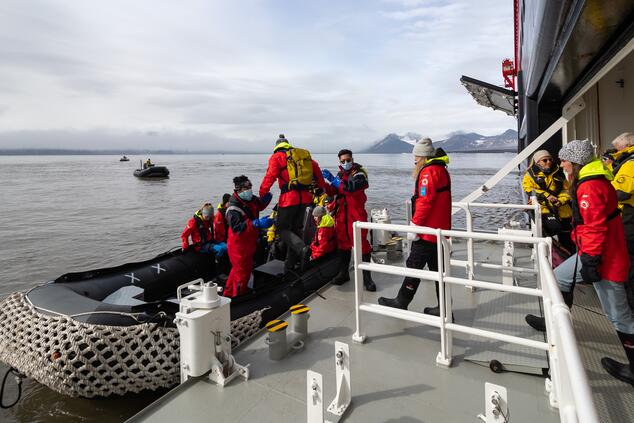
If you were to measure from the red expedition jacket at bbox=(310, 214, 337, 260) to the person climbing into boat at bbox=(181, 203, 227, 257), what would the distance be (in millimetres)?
1629

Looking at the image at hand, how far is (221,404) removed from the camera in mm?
2420

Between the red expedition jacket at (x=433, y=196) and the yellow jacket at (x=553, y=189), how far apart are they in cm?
211

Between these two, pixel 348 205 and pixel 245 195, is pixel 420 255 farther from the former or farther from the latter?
pixel 245 195

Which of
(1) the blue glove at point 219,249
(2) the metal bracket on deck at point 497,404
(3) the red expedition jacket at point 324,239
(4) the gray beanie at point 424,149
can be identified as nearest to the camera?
(2) the metal bracket on deck at point 497,404

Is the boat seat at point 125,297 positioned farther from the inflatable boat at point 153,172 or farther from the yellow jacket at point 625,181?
the inflatable boat at point 153,172

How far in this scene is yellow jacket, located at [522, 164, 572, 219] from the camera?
4449 mm

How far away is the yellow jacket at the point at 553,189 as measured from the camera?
4.45 metres

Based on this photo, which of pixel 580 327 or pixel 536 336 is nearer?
pixel 536 336

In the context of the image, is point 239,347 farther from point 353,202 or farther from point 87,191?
point 87,191

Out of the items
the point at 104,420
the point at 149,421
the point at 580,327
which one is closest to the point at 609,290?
the point at 580,327

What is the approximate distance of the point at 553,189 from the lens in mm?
4480

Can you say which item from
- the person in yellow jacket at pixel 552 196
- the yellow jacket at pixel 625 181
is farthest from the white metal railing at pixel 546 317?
the person in yellow jacket at pixel 552 196

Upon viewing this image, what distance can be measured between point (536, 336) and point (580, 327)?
21.5 inches

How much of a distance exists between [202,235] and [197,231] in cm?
11
